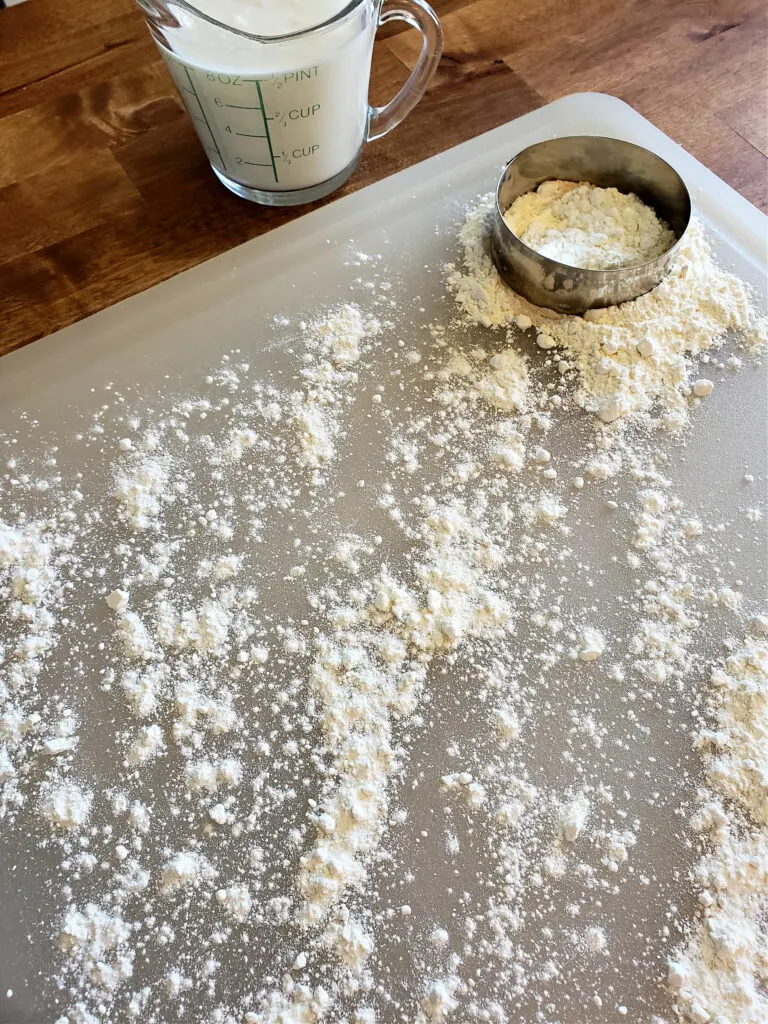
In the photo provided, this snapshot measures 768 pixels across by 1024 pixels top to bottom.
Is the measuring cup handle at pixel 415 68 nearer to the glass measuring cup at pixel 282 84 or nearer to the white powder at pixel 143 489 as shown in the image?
the glass measuring cup at pixel 282 84

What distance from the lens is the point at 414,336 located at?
740mm

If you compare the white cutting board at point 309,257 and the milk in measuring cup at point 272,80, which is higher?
the milk in measuring cup at point 272,80

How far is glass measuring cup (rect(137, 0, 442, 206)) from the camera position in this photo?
24.3 inches

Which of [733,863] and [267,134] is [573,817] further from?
[267,134]

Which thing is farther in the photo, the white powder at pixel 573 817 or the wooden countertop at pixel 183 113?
the wooden countertop at pixel 183 113

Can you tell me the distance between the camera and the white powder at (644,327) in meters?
0.71

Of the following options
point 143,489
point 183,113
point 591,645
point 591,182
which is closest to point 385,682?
point 591,645

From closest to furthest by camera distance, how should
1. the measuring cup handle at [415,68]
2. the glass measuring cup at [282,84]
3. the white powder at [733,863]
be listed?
the white powder at [733,863] → the glass measuring cup at [282,84] → the measuring cup handle at [415,68]

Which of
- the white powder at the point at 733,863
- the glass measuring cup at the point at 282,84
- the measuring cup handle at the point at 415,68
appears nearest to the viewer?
the white powder at the point at 733,863

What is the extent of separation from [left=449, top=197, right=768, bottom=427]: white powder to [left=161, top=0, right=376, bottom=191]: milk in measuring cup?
188 mm

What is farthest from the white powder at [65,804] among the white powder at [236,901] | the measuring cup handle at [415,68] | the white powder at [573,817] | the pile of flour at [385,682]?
A: the measuring cup handle at [415,68]

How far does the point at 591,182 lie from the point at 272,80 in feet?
1.13

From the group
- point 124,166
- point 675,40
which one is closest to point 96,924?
point 124,166

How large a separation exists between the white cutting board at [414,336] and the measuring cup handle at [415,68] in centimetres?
5
